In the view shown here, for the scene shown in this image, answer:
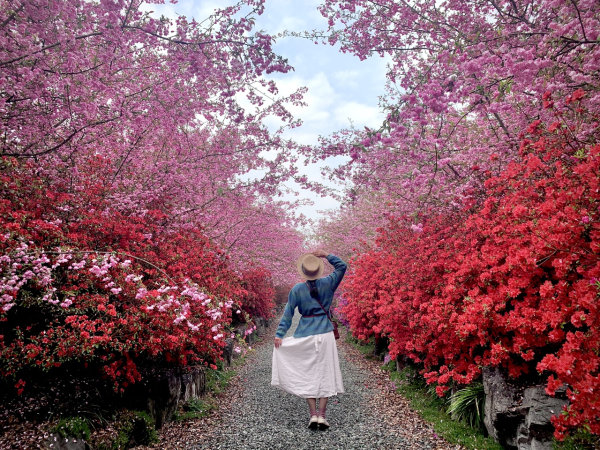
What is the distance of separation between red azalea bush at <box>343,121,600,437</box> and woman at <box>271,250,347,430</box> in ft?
4.48

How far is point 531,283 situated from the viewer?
12.1 ft

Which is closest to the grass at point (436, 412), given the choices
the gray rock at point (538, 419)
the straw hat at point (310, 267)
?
the gray rock at point (538, 419)

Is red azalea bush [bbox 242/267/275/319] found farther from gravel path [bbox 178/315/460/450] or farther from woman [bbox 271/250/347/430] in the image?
woman [bbox 271/250/347/430]

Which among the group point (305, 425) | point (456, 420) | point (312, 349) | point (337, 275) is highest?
point (337, 275)

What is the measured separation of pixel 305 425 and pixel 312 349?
3.80 feet

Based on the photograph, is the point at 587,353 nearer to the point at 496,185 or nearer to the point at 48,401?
the point at 496,185

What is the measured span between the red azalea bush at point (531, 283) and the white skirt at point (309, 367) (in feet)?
4.44

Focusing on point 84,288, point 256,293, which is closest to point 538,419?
point 84,288

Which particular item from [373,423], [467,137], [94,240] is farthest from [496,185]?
[94,240]

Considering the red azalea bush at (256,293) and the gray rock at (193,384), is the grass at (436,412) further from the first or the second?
the red azalea bush at (256,293)

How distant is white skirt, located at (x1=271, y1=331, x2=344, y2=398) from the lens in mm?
4641

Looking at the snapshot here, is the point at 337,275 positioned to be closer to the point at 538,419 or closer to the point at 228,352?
the point at 538,419

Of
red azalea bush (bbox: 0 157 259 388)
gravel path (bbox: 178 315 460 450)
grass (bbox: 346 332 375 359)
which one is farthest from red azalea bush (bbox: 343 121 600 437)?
grass (bbox: 346 332 375 359)

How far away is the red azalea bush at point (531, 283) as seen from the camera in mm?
2775
